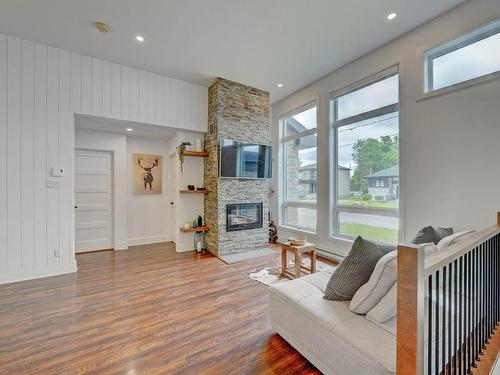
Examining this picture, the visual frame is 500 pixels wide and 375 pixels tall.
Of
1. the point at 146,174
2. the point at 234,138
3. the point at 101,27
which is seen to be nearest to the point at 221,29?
the point at 101,27

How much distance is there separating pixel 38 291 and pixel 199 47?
155 inches

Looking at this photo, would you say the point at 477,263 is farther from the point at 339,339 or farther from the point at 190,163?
the point at 190,163

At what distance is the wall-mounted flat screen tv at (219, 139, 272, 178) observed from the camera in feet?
13.9

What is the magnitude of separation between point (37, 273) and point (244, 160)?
12.1 feet

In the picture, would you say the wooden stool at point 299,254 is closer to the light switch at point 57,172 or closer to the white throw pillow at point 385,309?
the white throw pillow at point 385,309

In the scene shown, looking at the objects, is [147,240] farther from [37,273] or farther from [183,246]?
[37,273]

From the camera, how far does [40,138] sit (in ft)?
10.7

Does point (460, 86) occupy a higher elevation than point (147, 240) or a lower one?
higher

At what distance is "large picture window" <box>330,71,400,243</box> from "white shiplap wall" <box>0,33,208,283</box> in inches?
156

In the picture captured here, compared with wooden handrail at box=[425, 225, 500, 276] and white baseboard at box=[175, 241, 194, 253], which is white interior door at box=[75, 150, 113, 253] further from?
wooden handrail at box=[425, 225, 500, 276]

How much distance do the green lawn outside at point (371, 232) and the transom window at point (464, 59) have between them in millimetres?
2025

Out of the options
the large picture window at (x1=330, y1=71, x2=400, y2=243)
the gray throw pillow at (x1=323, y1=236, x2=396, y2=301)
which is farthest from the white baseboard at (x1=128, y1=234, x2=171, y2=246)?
the gray throw pillow at (x1=323, y1=236, x2=396, y2=301)

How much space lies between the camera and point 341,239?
3928mm

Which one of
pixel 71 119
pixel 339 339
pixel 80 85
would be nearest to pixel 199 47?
pixel 80 85
